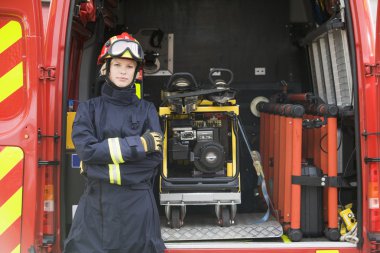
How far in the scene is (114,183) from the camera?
2371 mm

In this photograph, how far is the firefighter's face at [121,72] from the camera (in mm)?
2492

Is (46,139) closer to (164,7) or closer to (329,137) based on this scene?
(329,137)

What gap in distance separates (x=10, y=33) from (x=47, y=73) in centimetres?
29

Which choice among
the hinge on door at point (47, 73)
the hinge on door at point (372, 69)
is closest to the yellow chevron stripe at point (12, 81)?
the hinge on door at point (47, 73)

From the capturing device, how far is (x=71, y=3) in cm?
267

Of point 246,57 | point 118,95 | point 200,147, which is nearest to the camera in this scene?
point 118,95

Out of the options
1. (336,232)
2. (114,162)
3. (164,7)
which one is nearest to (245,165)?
(336,232)

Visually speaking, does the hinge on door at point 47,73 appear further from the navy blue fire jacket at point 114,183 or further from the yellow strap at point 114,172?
the yellow strap at point 114,172

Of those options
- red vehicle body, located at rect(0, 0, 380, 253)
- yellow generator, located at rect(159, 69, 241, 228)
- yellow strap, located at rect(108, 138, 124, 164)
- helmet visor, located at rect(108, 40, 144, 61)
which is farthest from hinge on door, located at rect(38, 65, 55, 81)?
yellow generator, located at rect(159, 69, 241, 228)

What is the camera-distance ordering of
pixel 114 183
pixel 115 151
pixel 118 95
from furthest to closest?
1. pixel 118 95
2. pixel 114 183
3. pixel 115 151

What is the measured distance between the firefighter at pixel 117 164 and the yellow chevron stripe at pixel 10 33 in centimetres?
48

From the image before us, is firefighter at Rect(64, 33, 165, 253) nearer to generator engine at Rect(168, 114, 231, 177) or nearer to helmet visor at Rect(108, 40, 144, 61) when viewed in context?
helmet visor at Rect(108, 40, 144, 61)

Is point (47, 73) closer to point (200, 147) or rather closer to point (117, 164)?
point (117, 164)

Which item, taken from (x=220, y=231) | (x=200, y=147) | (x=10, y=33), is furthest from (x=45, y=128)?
(x=220, y=231)
